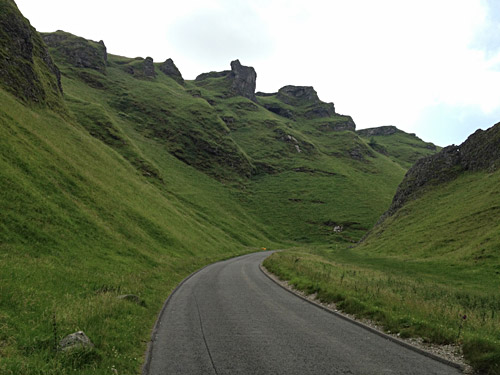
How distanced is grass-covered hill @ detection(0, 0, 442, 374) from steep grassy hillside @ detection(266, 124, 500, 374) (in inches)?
410

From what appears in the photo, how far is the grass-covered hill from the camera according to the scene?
34.6 feet

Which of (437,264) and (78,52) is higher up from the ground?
(78,52)

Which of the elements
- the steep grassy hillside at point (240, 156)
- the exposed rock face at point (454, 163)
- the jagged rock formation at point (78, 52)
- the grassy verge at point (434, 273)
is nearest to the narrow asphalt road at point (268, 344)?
the grassy verge at point (434, 273)

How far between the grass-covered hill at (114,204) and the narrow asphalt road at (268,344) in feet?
4.15

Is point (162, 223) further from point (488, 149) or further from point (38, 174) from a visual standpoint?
point (488, 149)

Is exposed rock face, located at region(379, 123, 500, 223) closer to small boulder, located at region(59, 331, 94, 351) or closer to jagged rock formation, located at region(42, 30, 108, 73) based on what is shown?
small boulder, located at region(59, 331, 94, 351)

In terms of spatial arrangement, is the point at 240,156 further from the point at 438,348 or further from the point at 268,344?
the point at 438,348

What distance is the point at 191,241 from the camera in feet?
162

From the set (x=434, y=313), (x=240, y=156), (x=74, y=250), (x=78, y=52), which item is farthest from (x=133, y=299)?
(x=78, y=52)

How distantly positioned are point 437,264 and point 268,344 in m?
33.7

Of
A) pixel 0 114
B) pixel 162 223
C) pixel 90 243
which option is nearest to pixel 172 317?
pixel 90 243

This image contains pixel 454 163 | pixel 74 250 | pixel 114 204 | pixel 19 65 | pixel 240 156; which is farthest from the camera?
pixel 240 156

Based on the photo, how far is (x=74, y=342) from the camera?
802 centimetres

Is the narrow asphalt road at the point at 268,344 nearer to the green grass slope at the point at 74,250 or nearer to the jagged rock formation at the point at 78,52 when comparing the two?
the green grass slope at the point at 74,250
